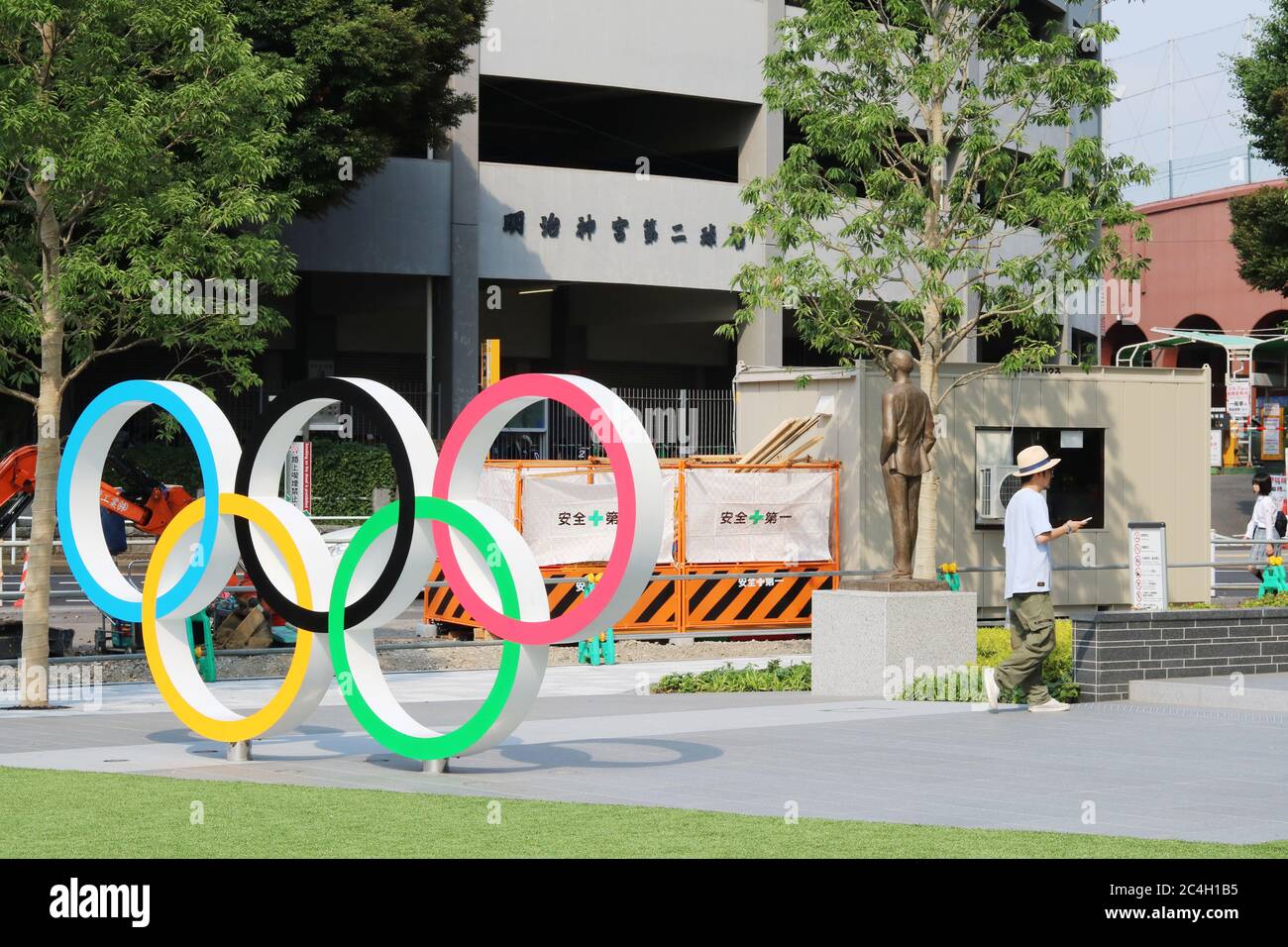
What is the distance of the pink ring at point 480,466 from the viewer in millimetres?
10086

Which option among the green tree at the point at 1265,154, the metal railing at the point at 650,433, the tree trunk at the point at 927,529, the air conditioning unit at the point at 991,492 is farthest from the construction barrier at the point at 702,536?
the green tree at the point at 1265,154

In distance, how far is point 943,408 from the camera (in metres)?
24.8

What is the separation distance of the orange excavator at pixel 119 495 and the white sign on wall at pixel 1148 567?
9.35 metres

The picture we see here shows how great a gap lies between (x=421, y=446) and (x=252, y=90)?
19.2 feet

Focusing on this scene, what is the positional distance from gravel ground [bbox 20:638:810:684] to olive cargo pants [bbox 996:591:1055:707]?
6849mm

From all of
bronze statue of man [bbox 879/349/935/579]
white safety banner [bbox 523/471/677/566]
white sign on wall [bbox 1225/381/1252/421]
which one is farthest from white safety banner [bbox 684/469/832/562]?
white sign on wall [bbox 1225/381/1252/421]

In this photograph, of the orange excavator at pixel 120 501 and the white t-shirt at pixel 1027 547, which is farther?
the orange excavator at pixel 120 501

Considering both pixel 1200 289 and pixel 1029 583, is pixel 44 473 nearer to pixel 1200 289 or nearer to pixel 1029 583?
pixel 1029 583

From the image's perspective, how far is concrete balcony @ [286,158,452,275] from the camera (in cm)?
3694

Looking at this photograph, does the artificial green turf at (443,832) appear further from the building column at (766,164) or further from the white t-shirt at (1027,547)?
the building column at (766,164)

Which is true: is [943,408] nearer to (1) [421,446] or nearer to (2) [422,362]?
(1) [421,446]

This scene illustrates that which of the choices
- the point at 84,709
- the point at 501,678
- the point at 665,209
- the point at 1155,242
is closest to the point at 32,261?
the point at 84,709

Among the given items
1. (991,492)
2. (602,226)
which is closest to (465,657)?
(991,492)

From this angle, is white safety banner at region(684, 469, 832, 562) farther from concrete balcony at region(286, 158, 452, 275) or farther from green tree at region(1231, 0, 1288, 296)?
green tree at region(1231, 0, 1288, 296)
